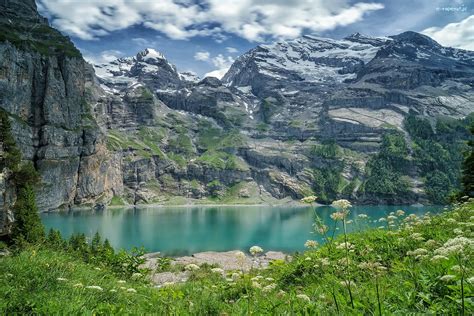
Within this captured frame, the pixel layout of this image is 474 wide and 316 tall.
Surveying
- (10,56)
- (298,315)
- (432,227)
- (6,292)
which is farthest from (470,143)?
(10,56)

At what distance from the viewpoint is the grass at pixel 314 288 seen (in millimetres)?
4996

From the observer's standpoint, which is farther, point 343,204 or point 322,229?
point 343,204

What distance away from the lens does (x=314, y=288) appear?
820cm

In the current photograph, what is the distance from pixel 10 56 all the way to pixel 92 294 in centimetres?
23343

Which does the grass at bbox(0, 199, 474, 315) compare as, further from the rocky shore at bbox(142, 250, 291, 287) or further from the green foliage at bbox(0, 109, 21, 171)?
the green foliage at bbox(0, 109, 21, 171)

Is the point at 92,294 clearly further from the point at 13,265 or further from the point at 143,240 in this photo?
the point at 143,240

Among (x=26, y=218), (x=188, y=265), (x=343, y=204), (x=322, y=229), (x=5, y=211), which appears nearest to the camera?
(x=322, y=229)

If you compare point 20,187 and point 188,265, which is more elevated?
point 188,265

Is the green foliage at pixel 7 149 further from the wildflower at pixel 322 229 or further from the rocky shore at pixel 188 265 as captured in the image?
the wildflower at pixel 322 229

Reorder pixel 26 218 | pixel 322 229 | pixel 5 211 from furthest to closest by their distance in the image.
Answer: pixel 26 218 → pixel 5 211 → pixel 322 229

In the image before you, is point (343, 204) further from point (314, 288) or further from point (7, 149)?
point (7, 149)

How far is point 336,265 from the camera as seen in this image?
720cm

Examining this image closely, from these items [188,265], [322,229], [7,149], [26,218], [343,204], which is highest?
[7,149]

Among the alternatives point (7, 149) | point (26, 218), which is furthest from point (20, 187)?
point (26, 218)
